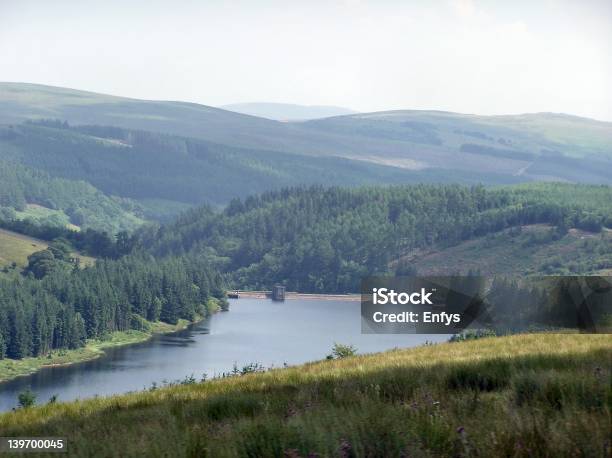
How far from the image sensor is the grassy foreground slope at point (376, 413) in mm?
14016

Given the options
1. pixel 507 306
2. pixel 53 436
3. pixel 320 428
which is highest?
pixel 320 428

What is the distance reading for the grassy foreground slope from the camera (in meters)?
14.0

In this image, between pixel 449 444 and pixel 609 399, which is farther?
pixel 609 399

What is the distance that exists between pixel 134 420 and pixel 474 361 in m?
6.85

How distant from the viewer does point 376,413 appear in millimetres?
15875

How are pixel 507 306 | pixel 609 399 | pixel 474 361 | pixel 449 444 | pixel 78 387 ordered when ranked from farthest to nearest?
pixel 78 387 < pixel 507 306 < pixel 474 361 < pixel 609 399 < pixel 449 444

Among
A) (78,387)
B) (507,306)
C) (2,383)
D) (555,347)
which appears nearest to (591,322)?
(555,347)

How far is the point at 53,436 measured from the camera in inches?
704

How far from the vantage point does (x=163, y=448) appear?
590 inches

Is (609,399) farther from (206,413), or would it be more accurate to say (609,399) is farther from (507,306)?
(507,306)

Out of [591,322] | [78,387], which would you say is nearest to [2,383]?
[78,387]

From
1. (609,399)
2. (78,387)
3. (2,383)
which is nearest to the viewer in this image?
(609,399)

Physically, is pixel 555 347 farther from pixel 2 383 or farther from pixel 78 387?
pixel 2 383

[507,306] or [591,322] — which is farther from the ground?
[591,322]
